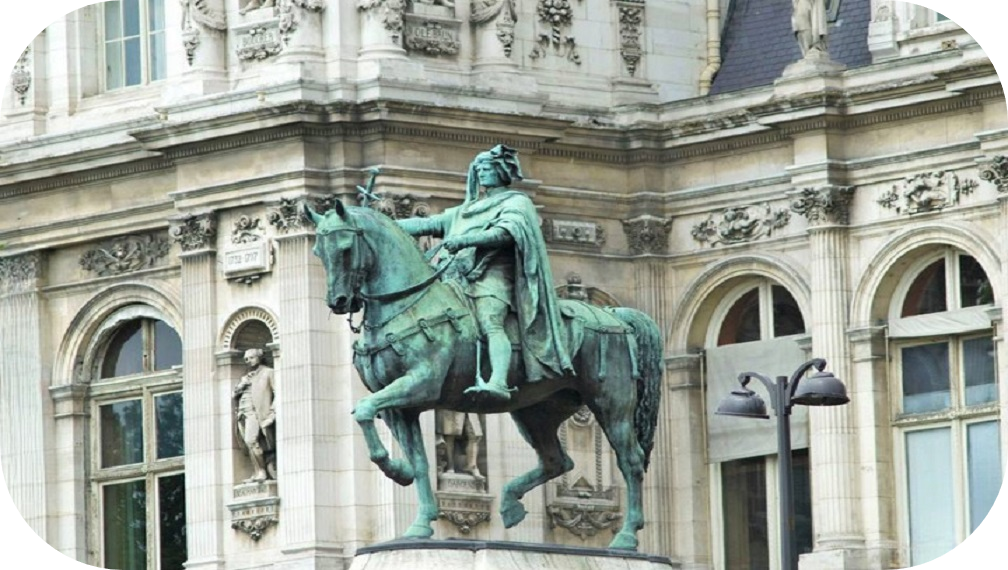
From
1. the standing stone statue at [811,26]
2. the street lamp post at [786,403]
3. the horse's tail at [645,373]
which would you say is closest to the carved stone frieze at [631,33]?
the standing stone statue at [811,26]

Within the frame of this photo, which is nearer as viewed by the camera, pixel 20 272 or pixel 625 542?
pixel 625 542

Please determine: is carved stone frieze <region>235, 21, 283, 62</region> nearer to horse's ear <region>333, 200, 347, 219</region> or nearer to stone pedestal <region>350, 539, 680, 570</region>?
horse's ear <region>333, 200, 347, 219</region>

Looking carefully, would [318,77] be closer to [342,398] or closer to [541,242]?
[342,398]

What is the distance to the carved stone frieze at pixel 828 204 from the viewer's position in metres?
50.7

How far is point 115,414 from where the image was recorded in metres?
53.3

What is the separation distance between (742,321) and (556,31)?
3.78 meters

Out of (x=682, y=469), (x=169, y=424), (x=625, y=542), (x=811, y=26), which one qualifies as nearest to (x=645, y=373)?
(x=625, y=542)

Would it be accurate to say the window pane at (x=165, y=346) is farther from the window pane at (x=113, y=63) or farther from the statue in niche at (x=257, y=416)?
the window pane at (x=113, y=63)

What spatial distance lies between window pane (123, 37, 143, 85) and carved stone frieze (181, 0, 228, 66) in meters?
1.76

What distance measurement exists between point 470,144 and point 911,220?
186 inches

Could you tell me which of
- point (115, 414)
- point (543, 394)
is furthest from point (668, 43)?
point (543, 394)

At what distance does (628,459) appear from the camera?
134 feet

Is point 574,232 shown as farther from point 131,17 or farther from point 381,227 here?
point 381,227

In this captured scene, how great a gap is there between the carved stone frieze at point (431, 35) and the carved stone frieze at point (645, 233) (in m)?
3.07
